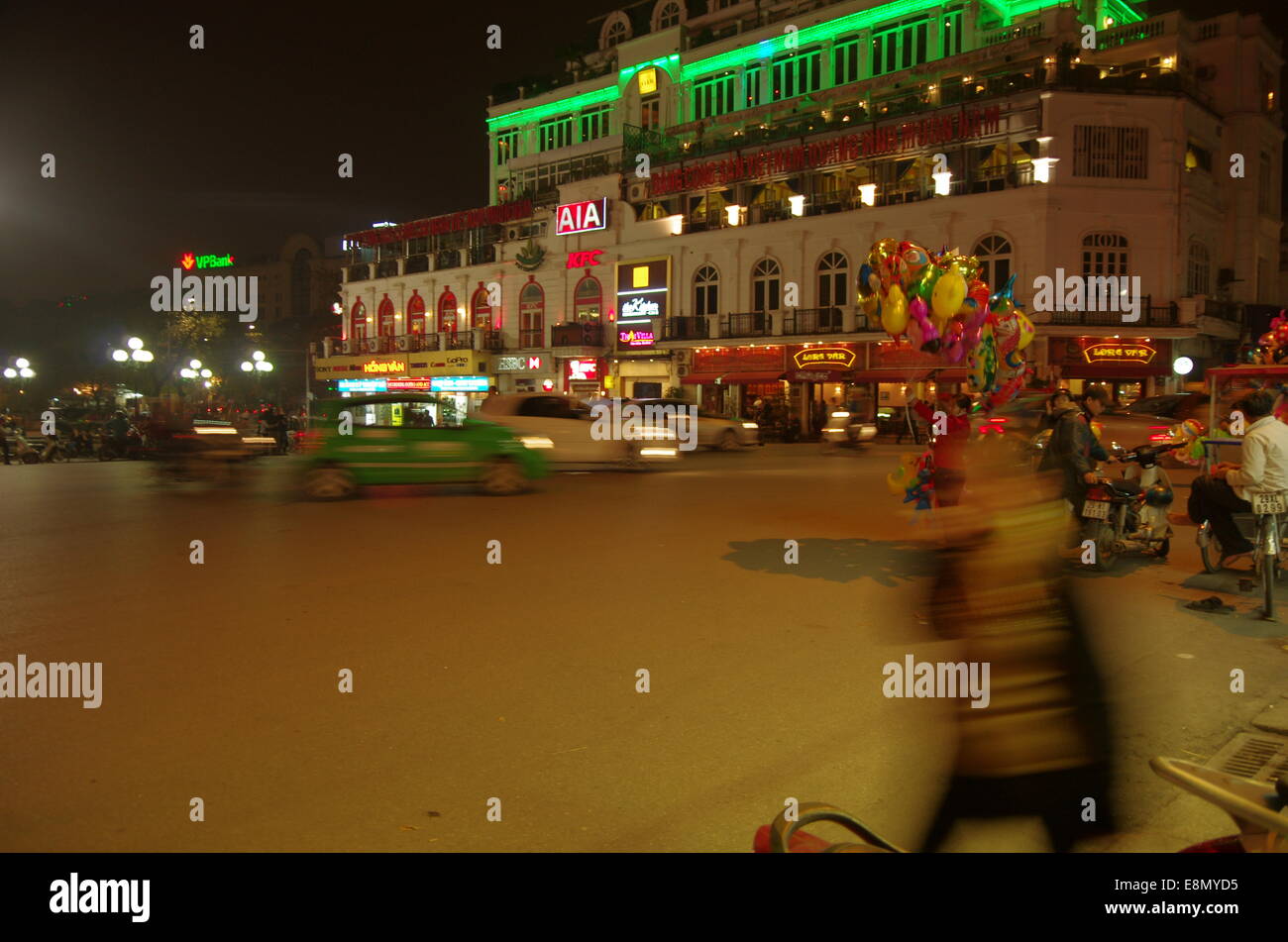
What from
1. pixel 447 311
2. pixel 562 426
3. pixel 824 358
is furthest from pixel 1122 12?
pixel 447 311

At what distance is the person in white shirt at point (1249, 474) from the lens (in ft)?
23.0

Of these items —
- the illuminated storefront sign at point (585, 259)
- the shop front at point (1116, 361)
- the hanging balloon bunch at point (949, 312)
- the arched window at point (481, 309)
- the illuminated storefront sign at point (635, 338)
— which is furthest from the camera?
the arched window at point (481, 309)

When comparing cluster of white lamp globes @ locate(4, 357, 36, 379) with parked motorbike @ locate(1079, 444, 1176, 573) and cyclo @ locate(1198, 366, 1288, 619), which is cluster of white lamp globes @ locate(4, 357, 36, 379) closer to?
parked motorbike @ locate(1079, 444, 1176, 573)

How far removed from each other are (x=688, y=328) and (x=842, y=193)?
937 centimetres

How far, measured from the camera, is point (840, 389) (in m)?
39.3

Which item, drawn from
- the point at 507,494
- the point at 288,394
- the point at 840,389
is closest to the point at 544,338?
the point at 840,389

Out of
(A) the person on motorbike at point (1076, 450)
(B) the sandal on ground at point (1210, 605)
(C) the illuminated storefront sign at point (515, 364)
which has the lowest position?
(B) the sandal on ground at point (1210, 605)

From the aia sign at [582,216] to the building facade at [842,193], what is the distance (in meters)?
0.13

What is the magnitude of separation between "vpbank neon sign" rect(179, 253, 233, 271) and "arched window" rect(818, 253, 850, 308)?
5441 centimetres

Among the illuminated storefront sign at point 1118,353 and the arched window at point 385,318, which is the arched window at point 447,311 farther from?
the illuminated storefront sign at point 1118,353

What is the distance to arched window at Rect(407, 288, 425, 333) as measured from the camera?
58.2 metres

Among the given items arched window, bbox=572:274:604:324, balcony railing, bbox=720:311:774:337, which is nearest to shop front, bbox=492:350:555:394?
arched window, bbox=572:274:604:324

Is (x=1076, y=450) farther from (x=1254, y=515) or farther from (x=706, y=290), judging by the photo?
(x=706, y=290)

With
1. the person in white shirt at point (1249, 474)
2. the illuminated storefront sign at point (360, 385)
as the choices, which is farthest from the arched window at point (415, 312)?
the person in white shirt at point (1249, 474)
